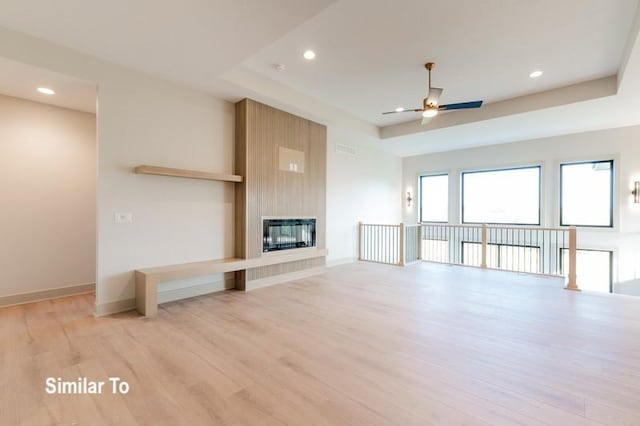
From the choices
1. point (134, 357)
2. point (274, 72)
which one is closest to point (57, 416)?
point (134, 357)

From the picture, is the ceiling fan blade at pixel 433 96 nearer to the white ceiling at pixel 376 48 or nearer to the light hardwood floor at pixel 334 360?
the white ceiling at pixel 376 48

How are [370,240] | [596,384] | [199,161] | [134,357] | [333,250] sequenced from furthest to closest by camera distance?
[370,240] → [333,250] → [199,161] → [134,357] → [596,384]

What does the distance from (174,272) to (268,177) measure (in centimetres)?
220

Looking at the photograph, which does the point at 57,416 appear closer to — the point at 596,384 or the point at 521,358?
the point at 521,358

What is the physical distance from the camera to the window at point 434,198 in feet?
29.4

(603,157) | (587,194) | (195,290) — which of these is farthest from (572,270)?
(195,290)

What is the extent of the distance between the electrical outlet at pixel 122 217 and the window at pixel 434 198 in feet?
27.0

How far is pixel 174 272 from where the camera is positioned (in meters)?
3.83

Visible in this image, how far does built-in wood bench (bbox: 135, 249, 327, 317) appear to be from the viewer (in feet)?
11.7

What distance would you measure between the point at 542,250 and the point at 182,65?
8.66 meters

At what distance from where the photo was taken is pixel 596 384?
7.14ft

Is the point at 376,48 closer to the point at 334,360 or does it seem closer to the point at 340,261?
the point at 334,360

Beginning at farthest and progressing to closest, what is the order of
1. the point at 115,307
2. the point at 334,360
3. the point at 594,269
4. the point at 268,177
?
the point at 594,269 < the point at 268,177 < the point at 115,307 < the point at 334,360

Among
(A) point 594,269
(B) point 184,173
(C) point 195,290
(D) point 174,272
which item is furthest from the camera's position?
(A) point 594,269
